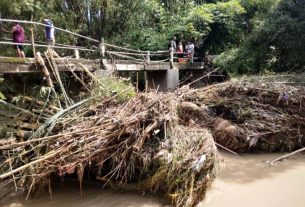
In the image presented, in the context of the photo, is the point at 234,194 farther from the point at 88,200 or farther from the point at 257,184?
the point at 88,200

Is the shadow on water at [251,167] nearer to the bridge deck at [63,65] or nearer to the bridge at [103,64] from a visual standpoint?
the bridge at [103,64]

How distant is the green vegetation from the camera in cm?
1563

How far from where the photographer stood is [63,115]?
→ 7.75m

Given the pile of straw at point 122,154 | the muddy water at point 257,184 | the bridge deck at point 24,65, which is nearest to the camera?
the pile of straw at point 122,154

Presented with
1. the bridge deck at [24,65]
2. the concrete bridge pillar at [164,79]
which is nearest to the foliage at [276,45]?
the concrete bridge pillar at [164,79]

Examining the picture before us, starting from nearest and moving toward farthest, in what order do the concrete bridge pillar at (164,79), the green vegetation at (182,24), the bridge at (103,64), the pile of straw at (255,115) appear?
the bridge at (103,64)
the pile of straw at (255,115)
the green vegetation at (182,24)
the concrete bridge pillar at (164,79)

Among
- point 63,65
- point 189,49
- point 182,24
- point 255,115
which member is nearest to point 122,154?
point 63,65

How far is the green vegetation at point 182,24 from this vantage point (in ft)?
51.3

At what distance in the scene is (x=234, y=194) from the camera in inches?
295

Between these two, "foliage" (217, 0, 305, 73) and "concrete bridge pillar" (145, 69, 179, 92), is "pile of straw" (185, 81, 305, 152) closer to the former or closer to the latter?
"foliage" (217, 0, 305, 73)

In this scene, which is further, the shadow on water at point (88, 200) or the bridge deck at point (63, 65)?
the bridge deck at point (63, 65)

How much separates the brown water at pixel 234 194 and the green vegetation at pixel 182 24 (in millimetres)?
7735

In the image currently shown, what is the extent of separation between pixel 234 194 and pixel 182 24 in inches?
560

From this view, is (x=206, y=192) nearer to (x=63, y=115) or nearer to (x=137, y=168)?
(x=137, y=168)
